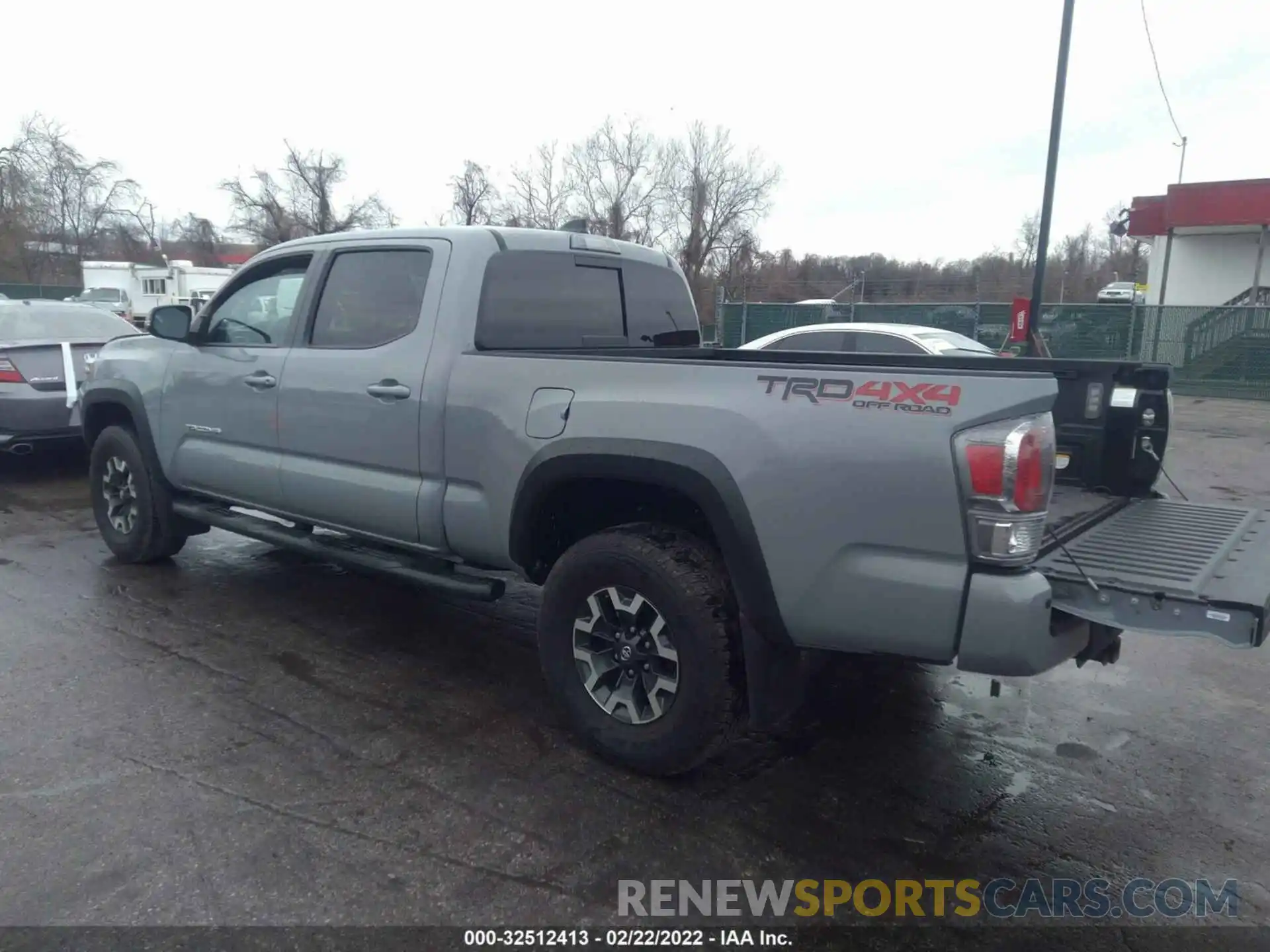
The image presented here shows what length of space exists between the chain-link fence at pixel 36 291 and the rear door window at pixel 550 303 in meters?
44.0

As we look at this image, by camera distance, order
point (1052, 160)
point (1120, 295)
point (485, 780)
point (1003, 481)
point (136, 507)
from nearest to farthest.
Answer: point (1003, 481) < point (485, 780) < point (136, 507) < point (1052, 160) < point (1120, 295)

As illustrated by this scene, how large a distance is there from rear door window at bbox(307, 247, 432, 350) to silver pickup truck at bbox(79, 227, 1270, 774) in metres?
0.02

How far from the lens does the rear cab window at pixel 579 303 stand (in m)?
4.07

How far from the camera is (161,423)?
5.43m

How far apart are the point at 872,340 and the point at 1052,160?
14.0ft

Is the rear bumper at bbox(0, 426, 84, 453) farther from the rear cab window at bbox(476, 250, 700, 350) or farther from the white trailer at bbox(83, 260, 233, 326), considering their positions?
the white trailer at bbox(83, 260, 233, 326)

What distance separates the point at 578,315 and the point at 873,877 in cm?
279

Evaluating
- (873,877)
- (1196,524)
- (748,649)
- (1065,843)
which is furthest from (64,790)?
(1196,524)

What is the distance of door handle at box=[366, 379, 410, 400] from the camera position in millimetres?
3992

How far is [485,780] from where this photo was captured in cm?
336

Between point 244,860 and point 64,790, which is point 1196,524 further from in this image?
point 64,790

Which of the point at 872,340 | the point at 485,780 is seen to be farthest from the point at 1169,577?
the point at 872,340

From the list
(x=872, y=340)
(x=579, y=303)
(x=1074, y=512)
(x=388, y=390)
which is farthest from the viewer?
(x=872, y=340)

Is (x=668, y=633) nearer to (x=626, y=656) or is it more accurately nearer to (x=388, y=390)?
(x=626, y=656)
